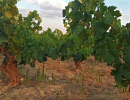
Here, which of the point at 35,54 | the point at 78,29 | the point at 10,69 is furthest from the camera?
the point at 10,69

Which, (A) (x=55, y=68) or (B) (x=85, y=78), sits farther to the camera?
(A) (x=55, y=68)

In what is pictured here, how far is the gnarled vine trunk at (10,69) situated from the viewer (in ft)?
14.9

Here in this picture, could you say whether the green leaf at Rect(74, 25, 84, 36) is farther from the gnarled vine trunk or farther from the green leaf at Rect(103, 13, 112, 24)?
the gnarled vine trunk

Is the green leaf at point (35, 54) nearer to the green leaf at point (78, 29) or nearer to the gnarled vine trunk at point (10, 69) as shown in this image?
the gnarled vine trunk at point (10, 69)

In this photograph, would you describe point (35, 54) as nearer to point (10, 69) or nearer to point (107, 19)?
point (10, 69)

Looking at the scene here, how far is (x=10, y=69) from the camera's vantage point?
15.1 ft

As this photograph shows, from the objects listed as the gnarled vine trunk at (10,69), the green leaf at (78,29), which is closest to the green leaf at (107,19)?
the green leaf at (78,29)

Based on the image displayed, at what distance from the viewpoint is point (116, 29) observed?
177 cm

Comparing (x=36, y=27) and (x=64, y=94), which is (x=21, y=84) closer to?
(x=64, y=94)

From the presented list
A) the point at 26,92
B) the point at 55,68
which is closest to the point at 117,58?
the point at 26,92

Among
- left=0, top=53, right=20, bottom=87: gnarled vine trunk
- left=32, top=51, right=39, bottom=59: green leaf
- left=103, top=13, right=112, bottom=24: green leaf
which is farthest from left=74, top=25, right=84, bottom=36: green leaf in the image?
left=0, top=53, right=20, bottom=87: gnarled vine trunk

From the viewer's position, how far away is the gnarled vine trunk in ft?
14.9

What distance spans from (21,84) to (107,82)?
2825mm

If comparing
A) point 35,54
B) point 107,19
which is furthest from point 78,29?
point 35,54
